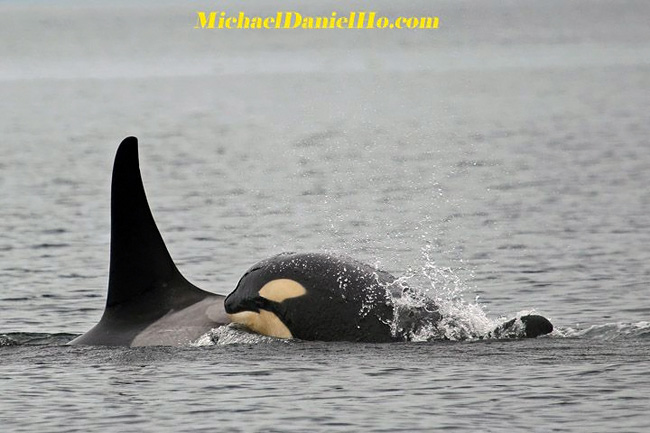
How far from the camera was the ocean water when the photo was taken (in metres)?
14.2

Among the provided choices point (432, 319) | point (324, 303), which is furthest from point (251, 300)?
point (432, 319)

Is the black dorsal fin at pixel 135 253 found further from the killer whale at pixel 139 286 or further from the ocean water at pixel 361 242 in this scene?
the ocean water at pixel 361 242

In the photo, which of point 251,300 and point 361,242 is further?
point 361,242

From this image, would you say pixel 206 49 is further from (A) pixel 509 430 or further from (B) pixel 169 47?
(A) pixel 509 430

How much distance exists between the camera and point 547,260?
76.5 feet

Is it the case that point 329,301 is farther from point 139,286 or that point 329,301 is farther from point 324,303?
point 139,286

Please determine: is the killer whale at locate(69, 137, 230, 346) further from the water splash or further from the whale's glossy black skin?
the water splash

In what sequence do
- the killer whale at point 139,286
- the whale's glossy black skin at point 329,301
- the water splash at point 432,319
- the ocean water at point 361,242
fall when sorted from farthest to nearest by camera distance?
the killer whale at point 139,286
the water splash at point 432,319
the whale's glossy black skin at point 329,301
the ocean water at point 361,242

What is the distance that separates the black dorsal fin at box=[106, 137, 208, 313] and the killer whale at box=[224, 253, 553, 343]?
2.94 feet

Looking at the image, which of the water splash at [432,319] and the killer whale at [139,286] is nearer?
the water splash at [432,319]

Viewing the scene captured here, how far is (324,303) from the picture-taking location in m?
15.7

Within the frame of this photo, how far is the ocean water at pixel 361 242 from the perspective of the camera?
46.6ft

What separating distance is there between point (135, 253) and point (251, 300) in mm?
1373

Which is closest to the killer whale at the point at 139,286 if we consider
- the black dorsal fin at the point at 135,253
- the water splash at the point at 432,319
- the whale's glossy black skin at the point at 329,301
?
the black dorsal fin at the point at 135,253
